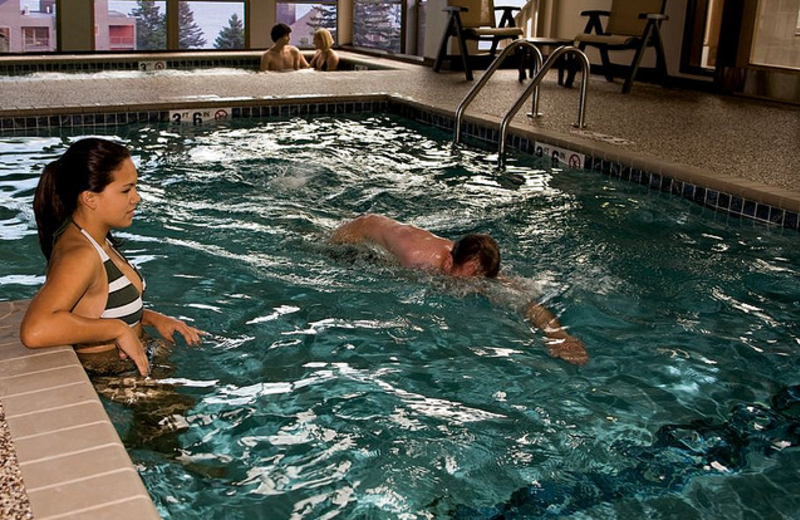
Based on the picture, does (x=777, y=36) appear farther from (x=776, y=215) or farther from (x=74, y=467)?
(x=74, y=467)

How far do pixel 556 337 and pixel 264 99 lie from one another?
224 inches

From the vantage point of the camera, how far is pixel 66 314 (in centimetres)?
251

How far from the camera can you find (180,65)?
43.9ft

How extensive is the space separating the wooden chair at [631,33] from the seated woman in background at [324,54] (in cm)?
369

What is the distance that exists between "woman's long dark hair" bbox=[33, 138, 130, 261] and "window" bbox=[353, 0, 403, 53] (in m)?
12.8

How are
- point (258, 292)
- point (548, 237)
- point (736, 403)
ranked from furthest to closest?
point (548, 237) < point (258, 292) < point (736, 403)

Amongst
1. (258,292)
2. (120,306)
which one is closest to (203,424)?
(120,306)

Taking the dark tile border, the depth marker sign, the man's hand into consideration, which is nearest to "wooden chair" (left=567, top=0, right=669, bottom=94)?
the dark tile border

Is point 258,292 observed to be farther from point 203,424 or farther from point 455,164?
point 455,164

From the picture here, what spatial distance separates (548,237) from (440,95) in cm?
458

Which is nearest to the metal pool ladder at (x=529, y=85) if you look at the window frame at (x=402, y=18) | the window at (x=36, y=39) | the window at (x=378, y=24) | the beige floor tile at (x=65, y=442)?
the beige floor tile at (x=65, y=442)

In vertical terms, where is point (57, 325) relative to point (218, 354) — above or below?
above

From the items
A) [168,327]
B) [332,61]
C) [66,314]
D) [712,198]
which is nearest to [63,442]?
[66,314]

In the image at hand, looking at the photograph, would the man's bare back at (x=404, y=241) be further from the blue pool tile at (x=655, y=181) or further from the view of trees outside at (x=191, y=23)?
the view of trees outside at (x=191, y=23)
